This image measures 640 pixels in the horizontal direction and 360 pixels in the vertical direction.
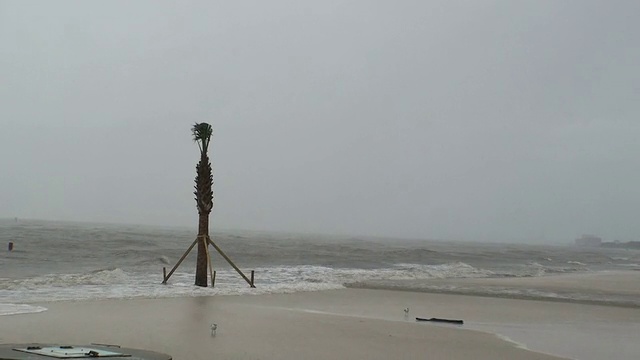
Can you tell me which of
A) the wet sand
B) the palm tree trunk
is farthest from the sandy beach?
the palm tree trunk

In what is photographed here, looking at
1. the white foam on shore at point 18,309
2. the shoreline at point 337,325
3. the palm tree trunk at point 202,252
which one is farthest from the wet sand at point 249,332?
the palm tree trunk at point 202,252

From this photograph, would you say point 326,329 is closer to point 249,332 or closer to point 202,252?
point 249,332

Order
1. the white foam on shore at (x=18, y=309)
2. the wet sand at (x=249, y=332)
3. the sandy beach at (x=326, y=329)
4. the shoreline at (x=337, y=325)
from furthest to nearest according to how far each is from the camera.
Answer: the white foam on shore at (x=18, y=309) < the shoreline at (x=337, y=325) < the sandy beach at (x=326, y=329) < the wet sand at (x=249, y=332)

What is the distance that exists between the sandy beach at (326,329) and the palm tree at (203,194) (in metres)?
2.77

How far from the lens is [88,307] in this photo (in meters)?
15.7

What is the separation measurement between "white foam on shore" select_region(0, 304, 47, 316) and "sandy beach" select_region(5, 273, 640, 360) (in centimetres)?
33

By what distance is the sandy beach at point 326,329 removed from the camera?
10.8 meters

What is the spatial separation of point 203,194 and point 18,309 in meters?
8.09

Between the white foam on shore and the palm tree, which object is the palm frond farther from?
the white foam on shore

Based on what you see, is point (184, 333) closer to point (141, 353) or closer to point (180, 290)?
point (141, 353)

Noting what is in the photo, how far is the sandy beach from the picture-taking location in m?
10.8

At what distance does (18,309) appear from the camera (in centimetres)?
1472

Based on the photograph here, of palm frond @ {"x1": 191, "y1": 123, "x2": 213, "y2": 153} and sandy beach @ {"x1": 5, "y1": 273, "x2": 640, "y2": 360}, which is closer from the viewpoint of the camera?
sandy beach @ {"x1": 5, "y1": 273, "x2": 640, "y2": 360}

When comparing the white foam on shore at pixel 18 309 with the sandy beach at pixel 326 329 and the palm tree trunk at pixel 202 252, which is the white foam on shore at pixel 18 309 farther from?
the palm tree trunk at pixel 202 252
